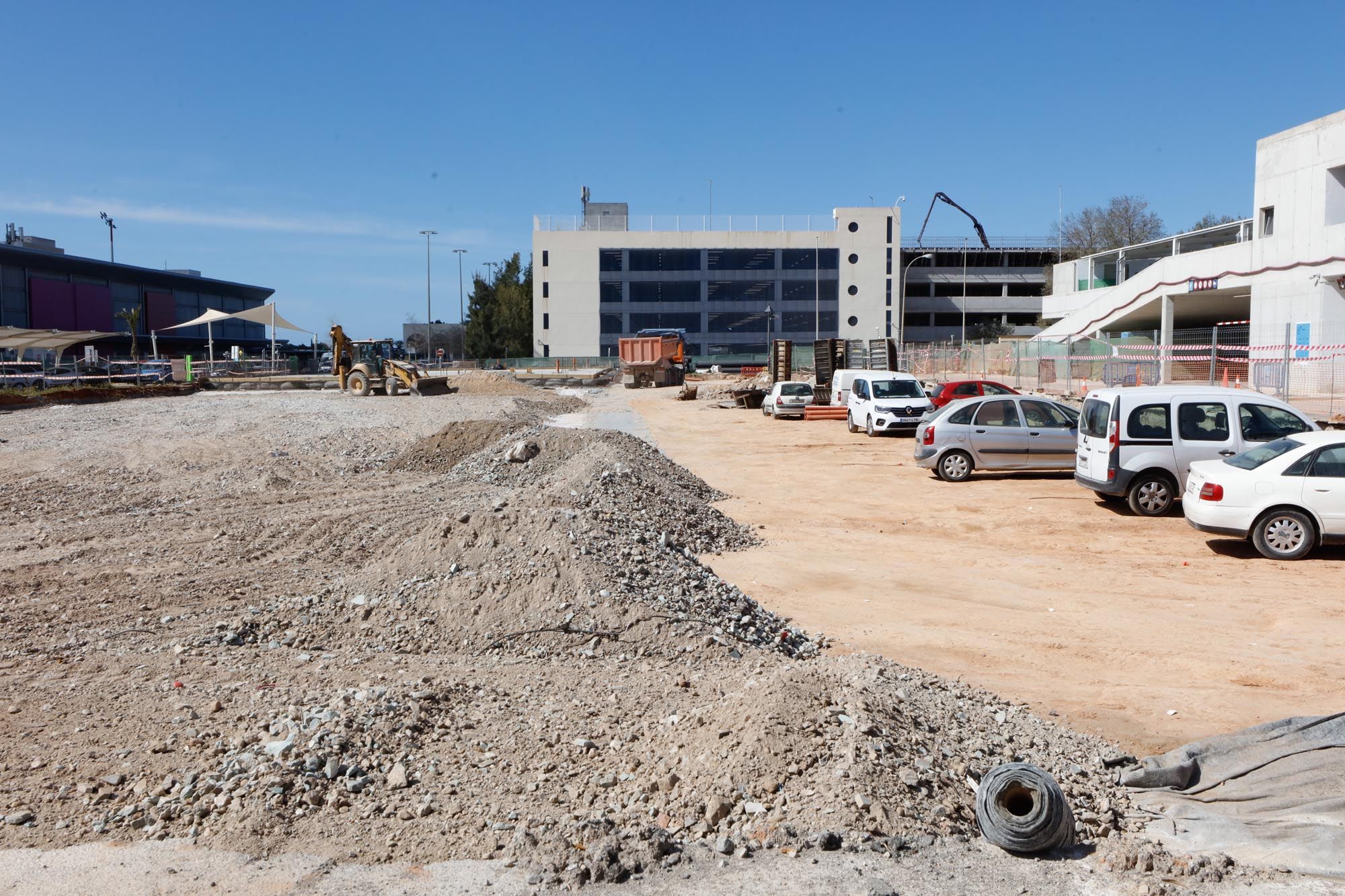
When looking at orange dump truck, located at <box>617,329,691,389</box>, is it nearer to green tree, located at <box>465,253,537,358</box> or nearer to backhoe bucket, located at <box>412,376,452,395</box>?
backhoe bucket, located at <box>412,376,452,395</box>

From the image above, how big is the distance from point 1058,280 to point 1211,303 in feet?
91.3

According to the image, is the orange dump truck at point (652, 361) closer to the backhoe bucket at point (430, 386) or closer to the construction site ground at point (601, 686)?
the backhoe bucket at point (430, 386)

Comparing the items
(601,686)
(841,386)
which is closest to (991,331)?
(841,386)

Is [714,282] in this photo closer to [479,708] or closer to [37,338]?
[37,338]

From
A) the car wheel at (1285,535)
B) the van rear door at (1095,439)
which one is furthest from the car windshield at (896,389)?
the car wheel at (1285,535)

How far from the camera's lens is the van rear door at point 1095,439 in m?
14.6

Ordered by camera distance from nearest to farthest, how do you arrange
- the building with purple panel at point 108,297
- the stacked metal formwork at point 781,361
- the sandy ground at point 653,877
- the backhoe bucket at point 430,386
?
the sandy ground at point 653,877 < the backhoe bucket at point 430,386 < the stacked metal formwork at point 781,361 < the building with purple panel at point 108,297

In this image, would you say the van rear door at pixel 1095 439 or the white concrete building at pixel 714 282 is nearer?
the van rear door at pixel 1095 439

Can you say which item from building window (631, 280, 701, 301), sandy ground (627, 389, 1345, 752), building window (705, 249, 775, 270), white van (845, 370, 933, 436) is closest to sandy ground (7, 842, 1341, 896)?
sandy ground (627, 389, 1345, 752)

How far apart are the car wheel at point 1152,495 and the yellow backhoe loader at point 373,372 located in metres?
31.6

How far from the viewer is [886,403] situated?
28.2 m

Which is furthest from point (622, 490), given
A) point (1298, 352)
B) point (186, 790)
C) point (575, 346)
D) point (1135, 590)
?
point (575, 346)

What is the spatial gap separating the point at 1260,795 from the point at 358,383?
3934 centimetres

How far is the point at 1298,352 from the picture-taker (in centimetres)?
3622
